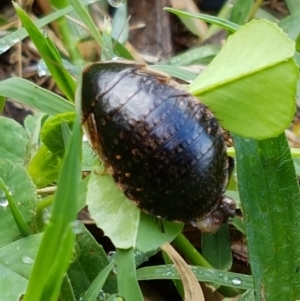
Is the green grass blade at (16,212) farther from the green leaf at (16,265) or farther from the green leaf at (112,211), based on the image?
the green leaf at (112,211)

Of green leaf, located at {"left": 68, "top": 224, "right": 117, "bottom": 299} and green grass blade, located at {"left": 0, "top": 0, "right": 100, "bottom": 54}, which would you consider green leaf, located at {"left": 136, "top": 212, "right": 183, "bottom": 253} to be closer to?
green leaf, located at {"left": 68, "top": 224, "right": 117, "bottom": 299}

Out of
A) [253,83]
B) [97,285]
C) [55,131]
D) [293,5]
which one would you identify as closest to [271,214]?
[253,83]

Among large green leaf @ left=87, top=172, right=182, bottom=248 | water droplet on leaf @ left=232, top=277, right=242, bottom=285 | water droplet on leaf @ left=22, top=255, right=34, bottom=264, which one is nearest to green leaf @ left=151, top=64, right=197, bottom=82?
large green leaf @ left=87, top=172, right=182, bottom=248

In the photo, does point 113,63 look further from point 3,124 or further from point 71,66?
point 71,66

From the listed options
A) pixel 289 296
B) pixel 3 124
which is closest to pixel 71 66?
pixel 3 124

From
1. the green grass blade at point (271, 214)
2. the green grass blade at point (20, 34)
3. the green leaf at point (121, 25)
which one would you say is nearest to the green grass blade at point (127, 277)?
the green grass blade at point (271, 214)

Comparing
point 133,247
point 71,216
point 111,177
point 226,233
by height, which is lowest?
point 226,233
